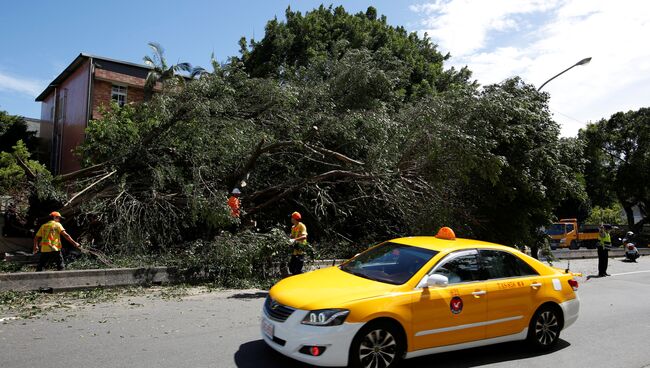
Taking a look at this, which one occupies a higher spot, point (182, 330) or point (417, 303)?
point (417, 303)

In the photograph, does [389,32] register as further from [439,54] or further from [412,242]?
[412,242]

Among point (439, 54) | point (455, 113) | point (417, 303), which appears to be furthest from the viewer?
point (439, 54)

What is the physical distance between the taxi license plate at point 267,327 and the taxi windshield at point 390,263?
117 cm

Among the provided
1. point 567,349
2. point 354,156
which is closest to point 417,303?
point 567,349

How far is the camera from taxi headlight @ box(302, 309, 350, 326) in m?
4.38

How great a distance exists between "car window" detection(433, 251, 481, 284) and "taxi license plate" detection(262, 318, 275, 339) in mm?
1833

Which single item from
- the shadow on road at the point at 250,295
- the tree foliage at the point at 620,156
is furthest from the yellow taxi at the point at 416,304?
the tree foliage at the point at 620,156

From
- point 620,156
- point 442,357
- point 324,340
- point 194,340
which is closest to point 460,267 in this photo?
point 442,357

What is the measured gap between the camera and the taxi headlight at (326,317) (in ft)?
14.4

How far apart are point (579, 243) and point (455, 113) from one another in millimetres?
24103

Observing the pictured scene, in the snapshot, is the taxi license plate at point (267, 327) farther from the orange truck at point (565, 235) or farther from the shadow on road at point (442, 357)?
the orange truck at point (565, 235)

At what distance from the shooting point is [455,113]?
40.9ft

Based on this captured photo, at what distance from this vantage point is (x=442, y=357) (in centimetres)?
536

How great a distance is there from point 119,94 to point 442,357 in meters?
25.4
